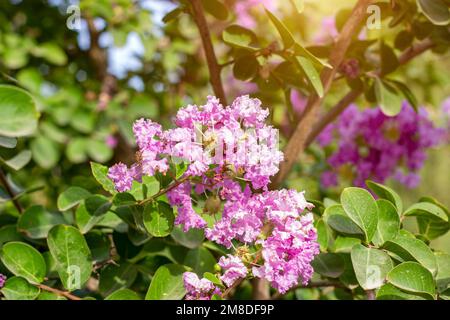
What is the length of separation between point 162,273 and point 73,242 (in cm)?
14

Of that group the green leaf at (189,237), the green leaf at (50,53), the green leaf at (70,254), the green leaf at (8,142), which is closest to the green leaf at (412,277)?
the green leaf at (189,237)

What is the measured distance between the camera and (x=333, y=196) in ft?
6.41

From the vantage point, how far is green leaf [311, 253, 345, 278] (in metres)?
0.92

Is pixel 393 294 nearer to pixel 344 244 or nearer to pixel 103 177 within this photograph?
pixel 344 244

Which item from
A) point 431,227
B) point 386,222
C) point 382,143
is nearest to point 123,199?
point 386,222

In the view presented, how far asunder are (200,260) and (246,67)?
0.33m

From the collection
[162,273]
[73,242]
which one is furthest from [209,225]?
[73,242]

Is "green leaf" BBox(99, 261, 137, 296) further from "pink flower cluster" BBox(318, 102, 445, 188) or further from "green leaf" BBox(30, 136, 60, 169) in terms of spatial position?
"green leaf" BBox(30, 136, 60, 169)

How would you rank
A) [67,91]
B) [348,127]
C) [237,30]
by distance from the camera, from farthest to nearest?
[67,91], [348,127], [237,30]

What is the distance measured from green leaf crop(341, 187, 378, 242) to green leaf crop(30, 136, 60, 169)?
1.18 m

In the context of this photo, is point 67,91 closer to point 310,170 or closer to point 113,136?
point 113,136

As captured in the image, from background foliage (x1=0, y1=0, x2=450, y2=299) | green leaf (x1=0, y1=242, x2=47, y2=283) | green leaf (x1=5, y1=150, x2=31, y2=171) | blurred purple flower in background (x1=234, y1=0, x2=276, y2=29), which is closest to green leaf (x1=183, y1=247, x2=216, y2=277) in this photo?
background foliage (x1=0, y1=0, x2=450, y2=299)

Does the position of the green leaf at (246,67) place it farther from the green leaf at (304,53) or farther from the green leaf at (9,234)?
the green leaf at (9,234)

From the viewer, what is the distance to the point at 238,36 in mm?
1028
